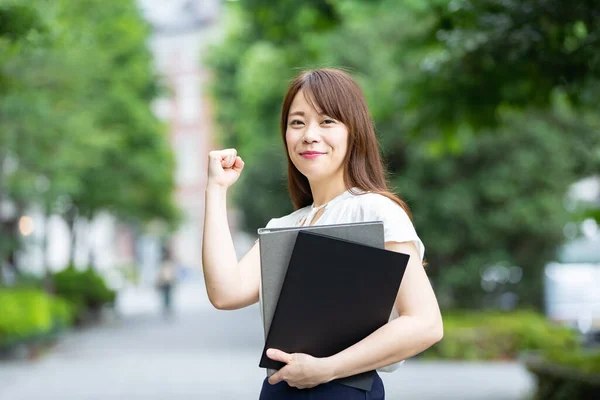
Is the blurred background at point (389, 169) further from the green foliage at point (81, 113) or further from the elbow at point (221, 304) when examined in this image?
the elbow at point (221, 304)

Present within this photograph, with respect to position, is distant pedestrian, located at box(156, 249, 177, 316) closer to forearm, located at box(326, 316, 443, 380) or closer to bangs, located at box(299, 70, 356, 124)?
bangs, located at box(299, 70, 356, 124)

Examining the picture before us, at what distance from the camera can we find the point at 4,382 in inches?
525

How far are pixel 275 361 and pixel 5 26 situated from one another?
12.9ft

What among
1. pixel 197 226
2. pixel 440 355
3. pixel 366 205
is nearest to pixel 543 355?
pixel 440 355

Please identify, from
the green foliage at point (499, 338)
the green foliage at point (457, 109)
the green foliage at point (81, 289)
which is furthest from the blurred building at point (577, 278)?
the green foliage at point (81, 289)

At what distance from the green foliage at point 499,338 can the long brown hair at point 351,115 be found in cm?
1407

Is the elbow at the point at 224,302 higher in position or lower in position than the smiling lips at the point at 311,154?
lower

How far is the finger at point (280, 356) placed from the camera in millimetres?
2189

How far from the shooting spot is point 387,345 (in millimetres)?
2152

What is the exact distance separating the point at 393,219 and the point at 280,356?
0.43m

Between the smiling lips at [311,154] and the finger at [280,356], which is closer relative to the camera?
the finger at [280,356]

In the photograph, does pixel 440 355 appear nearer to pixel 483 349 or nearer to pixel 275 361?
pixel 483 349

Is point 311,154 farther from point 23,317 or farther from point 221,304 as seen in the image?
point 23,317

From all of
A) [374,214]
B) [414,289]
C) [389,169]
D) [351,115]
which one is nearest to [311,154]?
[351,115]
